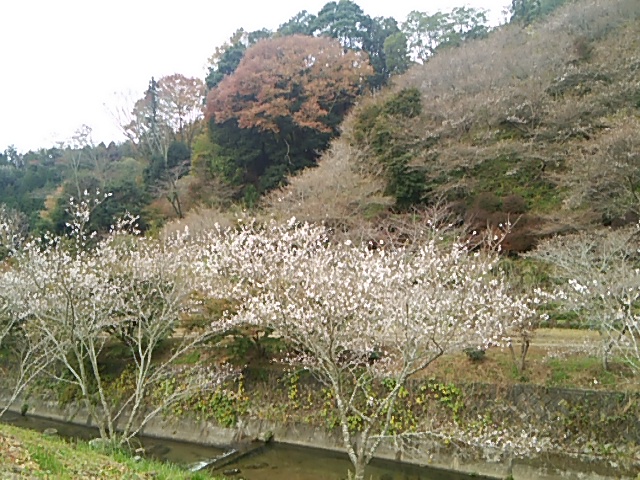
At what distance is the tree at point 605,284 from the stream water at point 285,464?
391cm

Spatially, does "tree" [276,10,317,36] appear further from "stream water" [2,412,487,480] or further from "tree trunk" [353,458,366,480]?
"tree trunk" [353,458,366,480]

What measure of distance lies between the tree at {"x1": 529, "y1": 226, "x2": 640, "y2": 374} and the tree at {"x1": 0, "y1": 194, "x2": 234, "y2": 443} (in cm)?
750

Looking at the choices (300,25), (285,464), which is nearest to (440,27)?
(300,25)

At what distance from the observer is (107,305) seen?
11445 millimetres

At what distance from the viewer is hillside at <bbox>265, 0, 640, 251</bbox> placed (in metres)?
17.2

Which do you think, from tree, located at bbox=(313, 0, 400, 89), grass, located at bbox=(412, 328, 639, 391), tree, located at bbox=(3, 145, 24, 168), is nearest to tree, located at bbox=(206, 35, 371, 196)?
tree, located at bbox=(313, 0, 400, 89)

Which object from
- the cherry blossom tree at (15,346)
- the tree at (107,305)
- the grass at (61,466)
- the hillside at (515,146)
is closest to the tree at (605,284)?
the hillside at (515,146)

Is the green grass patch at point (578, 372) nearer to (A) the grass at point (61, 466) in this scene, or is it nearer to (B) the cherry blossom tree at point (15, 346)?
(A) the grass at point (61, 466)

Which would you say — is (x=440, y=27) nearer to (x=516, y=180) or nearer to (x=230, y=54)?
(x=230, y=54)

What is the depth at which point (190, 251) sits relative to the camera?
14.1 metres

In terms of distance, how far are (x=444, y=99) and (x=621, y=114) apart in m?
7.41

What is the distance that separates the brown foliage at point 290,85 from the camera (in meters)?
26.7

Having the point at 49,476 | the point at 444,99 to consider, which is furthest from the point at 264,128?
the point at 49,476

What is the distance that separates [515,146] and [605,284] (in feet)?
38.7
